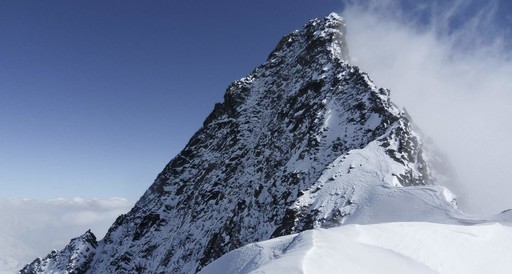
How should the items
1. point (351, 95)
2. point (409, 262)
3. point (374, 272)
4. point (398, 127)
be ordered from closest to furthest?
point (374, 272)
point (409, 262)
point (398, 127)
point (351, 95)

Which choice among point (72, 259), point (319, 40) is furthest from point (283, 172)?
point (72, 259)

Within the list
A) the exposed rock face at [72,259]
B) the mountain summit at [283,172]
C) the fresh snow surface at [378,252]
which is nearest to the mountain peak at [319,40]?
the mountain summit at [283,172]

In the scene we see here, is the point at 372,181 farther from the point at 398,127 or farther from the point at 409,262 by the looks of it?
the point at 409,262

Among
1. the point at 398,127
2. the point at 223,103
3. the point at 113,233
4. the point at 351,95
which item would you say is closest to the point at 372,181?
the point at 398,127

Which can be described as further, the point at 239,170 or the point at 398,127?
the point at 239,170

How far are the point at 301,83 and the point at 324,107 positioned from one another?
15065 millimetres

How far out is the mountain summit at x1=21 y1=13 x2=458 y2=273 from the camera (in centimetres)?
4056

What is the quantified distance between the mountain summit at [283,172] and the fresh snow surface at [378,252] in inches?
407

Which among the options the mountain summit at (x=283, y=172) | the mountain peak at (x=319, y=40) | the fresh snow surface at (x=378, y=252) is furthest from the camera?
the mountain peak at (x=319, y=40)

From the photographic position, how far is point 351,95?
6488 cm

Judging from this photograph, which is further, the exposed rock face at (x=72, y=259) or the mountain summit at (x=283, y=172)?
the exposed rock face at (x=72, y=259)

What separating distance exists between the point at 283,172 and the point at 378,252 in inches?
1817

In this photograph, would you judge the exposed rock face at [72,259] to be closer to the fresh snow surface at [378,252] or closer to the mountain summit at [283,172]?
the mountain summit at [283,172]

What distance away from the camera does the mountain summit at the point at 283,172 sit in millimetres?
40562
